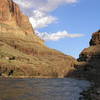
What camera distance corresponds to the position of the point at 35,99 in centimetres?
6750

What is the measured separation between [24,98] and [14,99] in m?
3.58

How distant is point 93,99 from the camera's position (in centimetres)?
6253

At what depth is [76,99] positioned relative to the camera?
69.4 meters

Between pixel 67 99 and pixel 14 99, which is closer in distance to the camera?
pixel 14 99

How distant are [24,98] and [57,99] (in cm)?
763

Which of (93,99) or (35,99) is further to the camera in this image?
(35,99)

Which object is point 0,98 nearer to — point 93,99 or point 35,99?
point 35,99

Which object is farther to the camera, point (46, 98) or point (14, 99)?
point (46, 98)

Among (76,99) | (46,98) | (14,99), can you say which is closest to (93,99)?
(76,99)

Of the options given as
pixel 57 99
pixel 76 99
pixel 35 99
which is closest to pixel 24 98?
pixel 35 99

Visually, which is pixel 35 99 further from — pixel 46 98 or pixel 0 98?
pixel 0 98

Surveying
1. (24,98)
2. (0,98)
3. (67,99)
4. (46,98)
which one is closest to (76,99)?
(67,99)

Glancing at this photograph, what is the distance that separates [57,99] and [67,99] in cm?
240

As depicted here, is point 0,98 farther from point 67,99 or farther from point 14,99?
point 67,99
